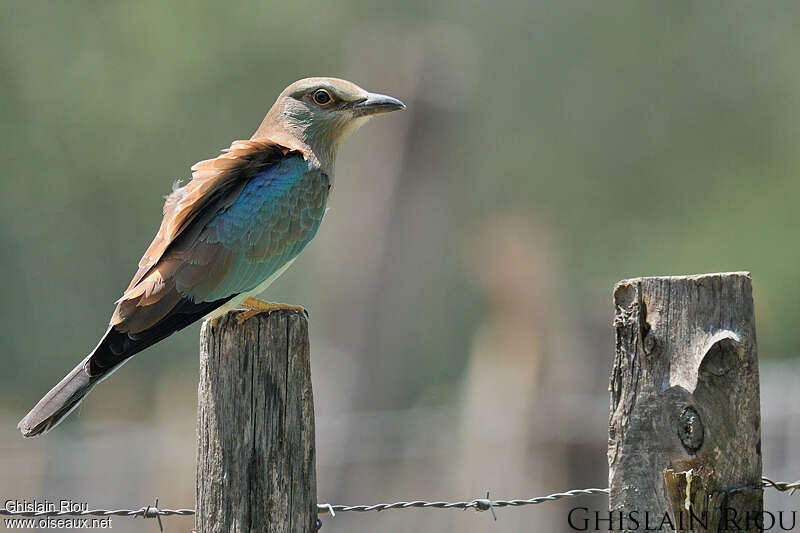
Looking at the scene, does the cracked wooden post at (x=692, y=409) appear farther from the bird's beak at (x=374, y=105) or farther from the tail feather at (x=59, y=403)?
the bird's beak at (x=374, y=105)

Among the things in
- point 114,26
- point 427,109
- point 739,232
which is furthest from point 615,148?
point 427,109

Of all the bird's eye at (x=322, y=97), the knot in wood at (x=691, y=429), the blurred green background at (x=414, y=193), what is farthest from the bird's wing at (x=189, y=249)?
the blurred green background at (x=414, y=193)

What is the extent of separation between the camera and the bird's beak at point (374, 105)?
6.38m

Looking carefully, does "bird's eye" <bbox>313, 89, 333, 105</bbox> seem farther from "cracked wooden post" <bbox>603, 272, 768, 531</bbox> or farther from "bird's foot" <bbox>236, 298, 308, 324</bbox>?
"cracked wooden post" <bbox>603, 272, 768, 531</bbox>

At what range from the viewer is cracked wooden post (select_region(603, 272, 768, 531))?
3820 millimetres

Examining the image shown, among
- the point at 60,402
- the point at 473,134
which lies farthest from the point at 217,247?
the point at 473,134

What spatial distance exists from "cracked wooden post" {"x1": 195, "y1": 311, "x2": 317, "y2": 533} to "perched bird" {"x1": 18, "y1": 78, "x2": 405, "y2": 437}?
529 mm

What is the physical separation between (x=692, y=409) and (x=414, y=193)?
10.2 meters

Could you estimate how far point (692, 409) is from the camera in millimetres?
3844

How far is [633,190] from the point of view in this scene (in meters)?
30.5

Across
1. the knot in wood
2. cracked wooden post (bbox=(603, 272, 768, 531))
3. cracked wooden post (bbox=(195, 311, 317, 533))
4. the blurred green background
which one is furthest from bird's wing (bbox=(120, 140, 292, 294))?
the blurred green background

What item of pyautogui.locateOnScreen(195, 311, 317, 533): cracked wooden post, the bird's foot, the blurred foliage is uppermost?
the blurred foliage

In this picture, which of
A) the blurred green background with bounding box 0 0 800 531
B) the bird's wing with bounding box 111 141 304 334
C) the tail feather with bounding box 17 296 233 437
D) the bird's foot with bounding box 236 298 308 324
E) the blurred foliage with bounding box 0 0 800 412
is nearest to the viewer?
the bird's foot with bounding box 236 298 308 324

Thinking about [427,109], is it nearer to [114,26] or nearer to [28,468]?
[28,468]
